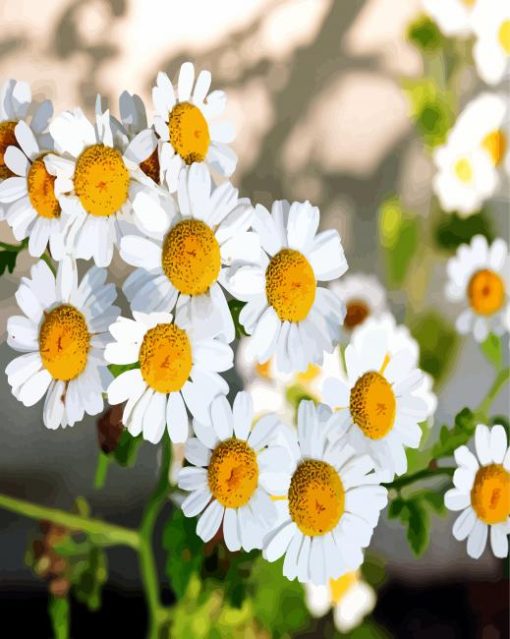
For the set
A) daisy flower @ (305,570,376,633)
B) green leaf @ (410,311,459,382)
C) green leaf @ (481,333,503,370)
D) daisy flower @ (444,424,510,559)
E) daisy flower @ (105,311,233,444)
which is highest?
daisy flower @ (105,311,233,444)

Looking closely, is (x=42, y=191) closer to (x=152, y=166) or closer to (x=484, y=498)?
(x=152, y=166)

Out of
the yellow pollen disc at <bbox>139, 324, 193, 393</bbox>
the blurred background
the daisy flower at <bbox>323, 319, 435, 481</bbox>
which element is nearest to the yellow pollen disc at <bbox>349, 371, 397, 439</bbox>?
the daisy flower at <bbox>323, 319, 435, 481</bbox>

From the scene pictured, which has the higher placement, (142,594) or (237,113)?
(237,113)

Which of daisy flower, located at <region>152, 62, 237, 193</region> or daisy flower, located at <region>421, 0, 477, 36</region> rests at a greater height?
daisy flower, located at <region>421, 0, 477, 36</region>

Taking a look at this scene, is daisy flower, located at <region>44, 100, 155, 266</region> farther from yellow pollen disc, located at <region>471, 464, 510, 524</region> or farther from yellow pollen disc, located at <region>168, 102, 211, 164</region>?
yellow pollen disc, located at <region>471, 464, 510, 524</region>

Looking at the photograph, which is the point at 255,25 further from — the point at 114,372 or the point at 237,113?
the point at 114,372

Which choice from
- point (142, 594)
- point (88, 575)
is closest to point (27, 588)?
point (142, 594)
